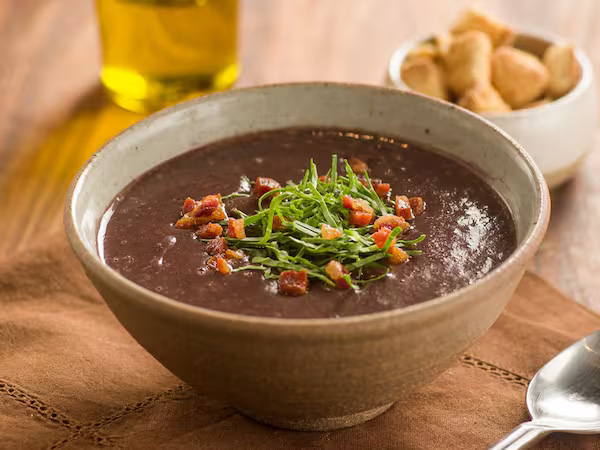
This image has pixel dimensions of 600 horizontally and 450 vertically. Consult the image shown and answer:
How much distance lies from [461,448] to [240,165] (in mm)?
991

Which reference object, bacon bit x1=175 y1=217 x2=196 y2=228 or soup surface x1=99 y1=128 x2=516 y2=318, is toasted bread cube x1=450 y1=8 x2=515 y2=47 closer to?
soup surface x1=99 y1=128 x2=516 y2=318

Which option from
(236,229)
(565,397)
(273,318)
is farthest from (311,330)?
(565,397)

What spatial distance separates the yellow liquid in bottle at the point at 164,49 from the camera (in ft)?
11.7

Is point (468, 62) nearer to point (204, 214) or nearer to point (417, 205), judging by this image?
point (417, 205)

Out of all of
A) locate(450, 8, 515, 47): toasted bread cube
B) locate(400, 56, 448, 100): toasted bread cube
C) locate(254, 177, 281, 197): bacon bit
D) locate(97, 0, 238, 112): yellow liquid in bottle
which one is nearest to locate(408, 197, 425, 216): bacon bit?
locate(254, 177, 281, 197): bacon bit

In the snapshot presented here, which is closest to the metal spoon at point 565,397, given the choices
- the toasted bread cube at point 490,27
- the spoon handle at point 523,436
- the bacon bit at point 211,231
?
the spoon handle at point 523,436

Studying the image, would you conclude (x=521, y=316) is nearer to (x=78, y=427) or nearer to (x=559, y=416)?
(x=559, y=416)

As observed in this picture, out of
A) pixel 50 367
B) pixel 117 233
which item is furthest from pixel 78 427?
pixel 117 233

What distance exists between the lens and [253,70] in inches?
162

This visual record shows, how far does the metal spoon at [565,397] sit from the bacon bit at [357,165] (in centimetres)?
72

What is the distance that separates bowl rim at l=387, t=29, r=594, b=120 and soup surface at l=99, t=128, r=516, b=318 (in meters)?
0.56

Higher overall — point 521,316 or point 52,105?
point 521,316

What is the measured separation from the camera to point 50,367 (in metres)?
2.40

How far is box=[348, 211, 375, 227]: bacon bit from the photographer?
2.19 metres
